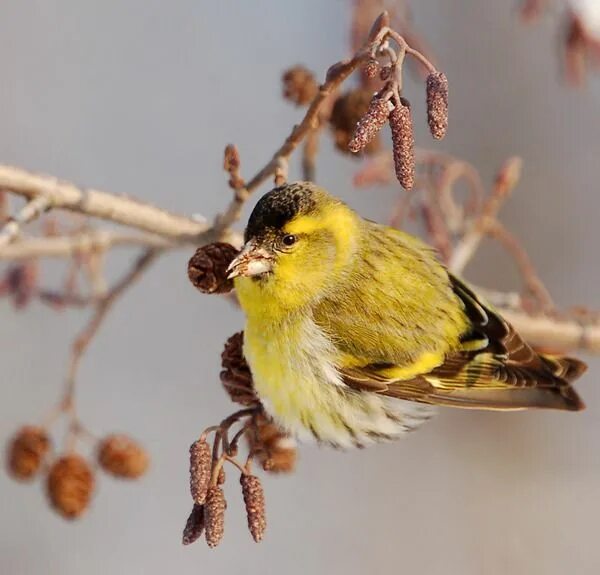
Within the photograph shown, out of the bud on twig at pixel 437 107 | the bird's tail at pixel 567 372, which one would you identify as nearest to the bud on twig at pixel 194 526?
the bud on twig at pixel 437 107

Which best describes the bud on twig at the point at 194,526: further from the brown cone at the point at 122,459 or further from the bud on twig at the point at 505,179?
the bud on twig at the point at 505,179

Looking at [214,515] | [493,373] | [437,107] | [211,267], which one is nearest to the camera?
[437,107]

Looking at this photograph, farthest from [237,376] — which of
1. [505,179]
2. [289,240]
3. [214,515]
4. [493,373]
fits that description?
[505,179]

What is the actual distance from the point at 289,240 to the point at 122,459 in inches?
19.9

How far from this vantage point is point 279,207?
1320mm

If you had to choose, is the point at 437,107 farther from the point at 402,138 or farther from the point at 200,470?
the point at 200,470

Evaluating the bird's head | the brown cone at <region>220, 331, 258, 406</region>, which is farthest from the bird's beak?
the brown cone at <region>220, 331, 258, 406</region>

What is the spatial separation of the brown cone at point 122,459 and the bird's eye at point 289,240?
0.49m

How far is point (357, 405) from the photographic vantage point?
147 cm

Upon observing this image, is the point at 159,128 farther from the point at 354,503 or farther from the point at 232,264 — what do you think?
the point at 232,264

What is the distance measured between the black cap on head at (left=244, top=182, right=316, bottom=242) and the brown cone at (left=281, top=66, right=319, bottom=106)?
0.28 m

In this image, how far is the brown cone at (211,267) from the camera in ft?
4.28

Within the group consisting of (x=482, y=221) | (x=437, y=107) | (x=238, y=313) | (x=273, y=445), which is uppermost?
(x=238, y=313)

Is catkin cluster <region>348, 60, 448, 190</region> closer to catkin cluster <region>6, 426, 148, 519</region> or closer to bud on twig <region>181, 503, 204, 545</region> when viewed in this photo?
bud on twig <region>181, 503, 204, 545</region>
